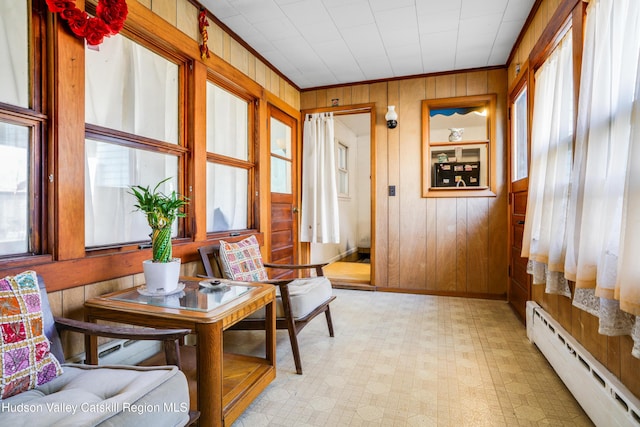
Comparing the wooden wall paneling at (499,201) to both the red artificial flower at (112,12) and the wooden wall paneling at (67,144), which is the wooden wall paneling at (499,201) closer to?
the red artificial flower at (112,12)

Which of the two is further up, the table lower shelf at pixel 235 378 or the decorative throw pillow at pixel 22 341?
the decorative throw pillow at pixel 22 341

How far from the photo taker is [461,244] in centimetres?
373

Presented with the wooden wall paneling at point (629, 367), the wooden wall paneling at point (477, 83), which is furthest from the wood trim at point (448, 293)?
the wooden wall paneling at point (629, 367)

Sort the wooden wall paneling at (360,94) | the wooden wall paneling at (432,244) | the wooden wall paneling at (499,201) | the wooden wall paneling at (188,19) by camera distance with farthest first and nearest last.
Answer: the wooden wall paneling at (360,94) < the wooden wall paneling at (432,244) < the wooden wall paneling at (499,201) < the wooden wall paneling at (188,19)

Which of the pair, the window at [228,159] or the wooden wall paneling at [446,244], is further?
the wooden wall paneling at [446,244]

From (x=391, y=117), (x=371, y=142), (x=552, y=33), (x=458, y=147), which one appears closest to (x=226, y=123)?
(x=371, y=142)

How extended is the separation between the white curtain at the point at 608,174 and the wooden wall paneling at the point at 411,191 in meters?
2.28

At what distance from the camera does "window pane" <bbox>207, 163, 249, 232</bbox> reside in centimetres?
273

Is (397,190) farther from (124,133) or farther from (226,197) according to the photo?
(124,133)

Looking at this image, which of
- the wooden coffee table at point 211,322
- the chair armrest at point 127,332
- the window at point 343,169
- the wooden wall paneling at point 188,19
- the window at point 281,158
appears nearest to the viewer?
the chair armrest at point 127,332

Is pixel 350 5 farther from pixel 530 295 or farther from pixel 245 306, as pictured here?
pixel 530 295

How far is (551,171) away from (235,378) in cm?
210

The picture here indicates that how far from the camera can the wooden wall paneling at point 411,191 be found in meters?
3.85

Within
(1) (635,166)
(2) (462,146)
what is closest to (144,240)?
(1) (635,166)
